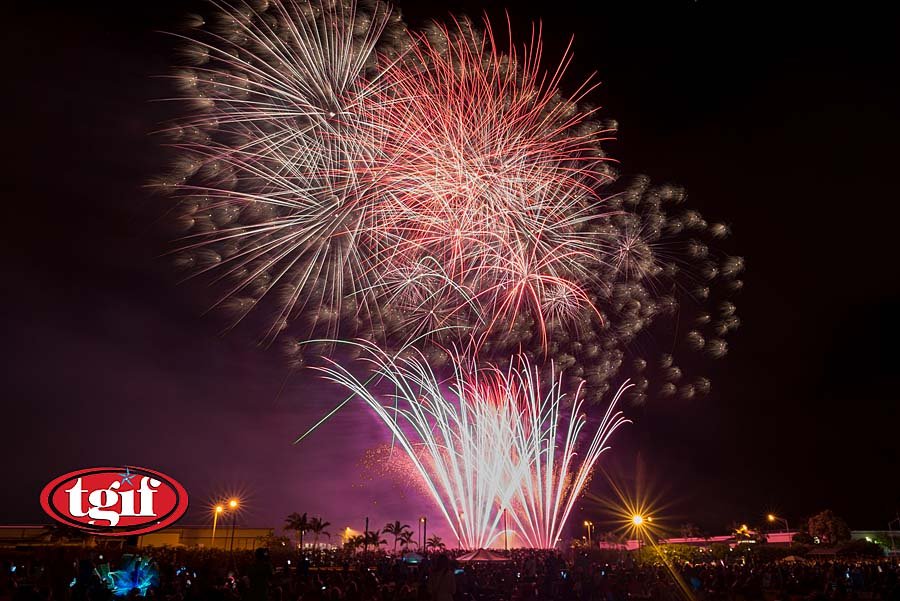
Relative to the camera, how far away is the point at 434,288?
2339 cm

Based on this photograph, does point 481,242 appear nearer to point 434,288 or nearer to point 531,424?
point 434,288

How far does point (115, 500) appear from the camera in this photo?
69.2 feet

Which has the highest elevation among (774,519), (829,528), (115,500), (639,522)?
(115,500)

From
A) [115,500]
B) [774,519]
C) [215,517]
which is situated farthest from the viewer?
[774,519]

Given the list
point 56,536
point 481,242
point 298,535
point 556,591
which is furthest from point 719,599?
point 298,535

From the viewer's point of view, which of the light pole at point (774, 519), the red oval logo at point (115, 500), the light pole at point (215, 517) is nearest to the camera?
the red oval logo at point (115, 500)

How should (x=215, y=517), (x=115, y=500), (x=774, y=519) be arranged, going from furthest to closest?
(x=774, y=519), (x=215, y=517), (x=115, y=500)

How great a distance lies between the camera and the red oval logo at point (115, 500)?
20297 mm

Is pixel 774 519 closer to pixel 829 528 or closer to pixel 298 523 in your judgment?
pixel 829 528

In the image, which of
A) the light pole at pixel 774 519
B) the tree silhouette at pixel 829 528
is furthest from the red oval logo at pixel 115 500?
the light pole at pixel 774 519

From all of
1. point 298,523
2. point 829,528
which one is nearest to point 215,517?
point 298,523

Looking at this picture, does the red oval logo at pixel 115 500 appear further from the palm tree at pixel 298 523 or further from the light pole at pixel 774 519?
the light pole at pixel 774 519

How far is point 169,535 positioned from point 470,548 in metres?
41.5

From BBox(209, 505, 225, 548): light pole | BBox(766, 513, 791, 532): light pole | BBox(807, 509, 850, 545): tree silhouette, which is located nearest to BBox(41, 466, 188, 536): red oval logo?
BBox(209, 505, 225, 548): light pole
